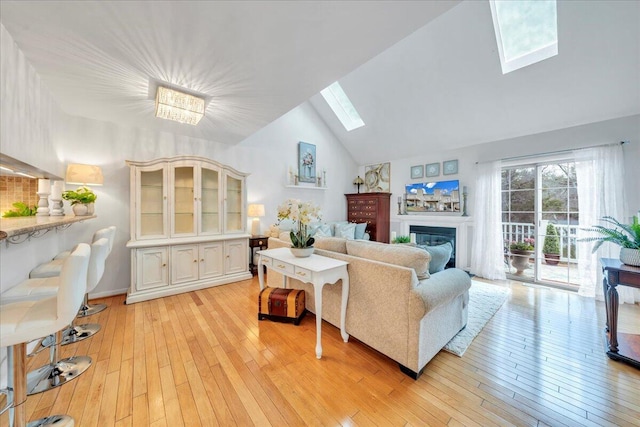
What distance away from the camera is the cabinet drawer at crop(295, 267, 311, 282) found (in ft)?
6.35

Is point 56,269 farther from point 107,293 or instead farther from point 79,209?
point 107,293

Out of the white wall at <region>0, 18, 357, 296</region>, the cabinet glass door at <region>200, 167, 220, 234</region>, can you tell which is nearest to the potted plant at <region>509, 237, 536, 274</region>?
the white wall at <region>0, 18, 357, 296</region>

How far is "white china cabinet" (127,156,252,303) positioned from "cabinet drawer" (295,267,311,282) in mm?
2020

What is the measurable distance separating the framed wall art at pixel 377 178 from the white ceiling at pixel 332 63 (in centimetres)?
109

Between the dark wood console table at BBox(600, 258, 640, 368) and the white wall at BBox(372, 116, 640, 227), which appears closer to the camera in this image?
the dark wood console table at BBox(600, 258, 640, 368)

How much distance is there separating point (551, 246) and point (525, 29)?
10.3ft

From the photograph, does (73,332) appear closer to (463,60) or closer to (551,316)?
(551,316)

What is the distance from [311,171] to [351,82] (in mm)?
1977

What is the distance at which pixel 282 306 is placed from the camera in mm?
2430

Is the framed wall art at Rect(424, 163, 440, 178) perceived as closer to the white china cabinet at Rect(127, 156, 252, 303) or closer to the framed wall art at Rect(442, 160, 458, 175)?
the framed wall art at Rect(442, 160, 458, 175)

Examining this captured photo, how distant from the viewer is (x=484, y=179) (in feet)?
13.2

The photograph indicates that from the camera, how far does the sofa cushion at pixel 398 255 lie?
1.76 meters

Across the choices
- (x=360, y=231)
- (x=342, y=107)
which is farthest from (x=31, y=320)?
(x=342, y=107)

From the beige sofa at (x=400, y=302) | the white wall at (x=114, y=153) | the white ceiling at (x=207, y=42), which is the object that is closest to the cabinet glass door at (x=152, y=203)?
the white wall at (x=114, y=153)
